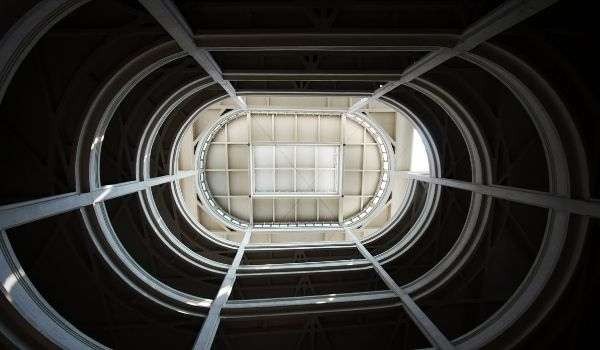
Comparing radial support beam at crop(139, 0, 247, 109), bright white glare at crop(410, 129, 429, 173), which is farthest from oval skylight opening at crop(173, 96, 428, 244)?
radial support beam at crop(139, 0, 247, 109)

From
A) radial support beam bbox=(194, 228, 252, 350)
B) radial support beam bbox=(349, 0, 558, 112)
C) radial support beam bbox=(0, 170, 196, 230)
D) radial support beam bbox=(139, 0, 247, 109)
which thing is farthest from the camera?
radial support beam bbox=(194, 228, 252, 350)

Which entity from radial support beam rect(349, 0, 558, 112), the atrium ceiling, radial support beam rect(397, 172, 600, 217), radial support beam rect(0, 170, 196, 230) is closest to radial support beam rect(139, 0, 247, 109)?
the atrium ceiling

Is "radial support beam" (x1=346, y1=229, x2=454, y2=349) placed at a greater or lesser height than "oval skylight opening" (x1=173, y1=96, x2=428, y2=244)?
lesser

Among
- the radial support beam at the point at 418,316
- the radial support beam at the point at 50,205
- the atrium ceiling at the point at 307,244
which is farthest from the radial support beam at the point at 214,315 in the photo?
the radial support beam at the point at 418,316

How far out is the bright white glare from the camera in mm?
16019

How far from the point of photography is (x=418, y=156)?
16781mm

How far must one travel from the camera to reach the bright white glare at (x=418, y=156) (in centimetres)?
1602

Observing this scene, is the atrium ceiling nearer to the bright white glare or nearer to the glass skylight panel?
the bright white glare

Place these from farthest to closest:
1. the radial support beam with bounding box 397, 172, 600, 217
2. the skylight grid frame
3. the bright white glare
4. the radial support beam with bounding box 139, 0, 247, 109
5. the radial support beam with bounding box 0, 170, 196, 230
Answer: the skylight grid frame < the bright white glare < the radial support beam with bounding box 397, 172, 600, 217 < the radial support beam with bounding box 139, 0, 247, 109 < the radial support beam with bounding box 0, 170, 196, 230

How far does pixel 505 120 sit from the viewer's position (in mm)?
8859

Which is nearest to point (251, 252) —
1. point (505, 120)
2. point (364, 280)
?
point (364, 280)

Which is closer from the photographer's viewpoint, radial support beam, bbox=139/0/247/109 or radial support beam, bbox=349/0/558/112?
radial support beam, bbox=349/0/558/112

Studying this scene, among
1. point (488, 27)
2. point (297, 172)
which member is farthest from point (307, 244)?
point (488, 27)

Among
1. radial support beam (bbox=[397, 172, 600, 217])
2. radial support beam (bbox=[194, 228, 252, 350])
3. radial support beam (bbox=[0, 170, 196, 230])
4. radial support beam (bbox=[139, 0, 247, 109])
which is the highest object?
radial support beam (bbox=[139, 0, 247, 109])
